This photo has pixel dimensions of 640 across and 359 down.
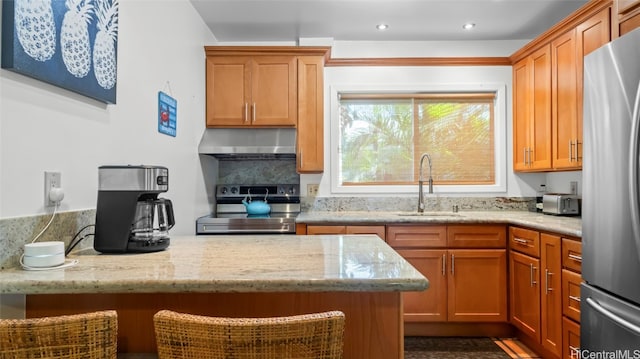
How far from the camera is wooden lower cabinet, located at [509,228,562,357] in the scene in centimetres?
221

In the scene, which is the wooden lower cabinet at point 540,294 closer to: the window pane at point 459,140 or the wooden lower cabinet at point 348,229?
the window pane at point 459,140

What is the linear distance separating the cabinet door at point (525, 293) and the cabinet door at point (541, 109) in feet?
A: 2.51

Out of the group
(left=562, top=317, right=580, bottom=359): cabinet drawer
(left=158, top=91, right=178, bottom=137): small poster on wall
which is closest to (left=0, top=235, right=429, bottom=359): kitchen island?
(left=158, top=91, right=178, bottom=137): small poster on wall

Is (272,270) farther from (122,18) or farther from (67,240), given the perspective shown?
(122,18)

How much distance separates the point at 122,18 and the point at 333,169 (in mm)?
2065

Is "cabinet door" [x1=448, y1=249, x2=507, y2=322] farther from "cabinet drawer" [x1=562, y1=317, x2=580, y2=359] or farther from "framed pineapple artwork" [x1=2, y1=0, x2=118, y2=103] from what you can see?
"framed pineapple artwork" [x1=2, y1=0, x2=118, y2=103]

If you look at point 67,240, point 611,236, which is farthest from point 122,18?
point 611,236

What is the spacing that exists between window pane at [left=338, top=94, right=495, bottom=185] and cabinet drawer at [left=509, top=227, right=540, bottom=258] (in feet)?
2.67

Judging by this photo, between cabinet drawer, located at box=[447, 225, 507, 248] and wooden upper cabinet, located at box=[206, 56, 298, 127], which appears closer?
cabinet drawer, located at box=[447, 225, 507, 248]

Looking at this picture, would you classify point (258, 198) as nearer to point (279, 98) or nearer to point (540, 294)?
point (279, 98)

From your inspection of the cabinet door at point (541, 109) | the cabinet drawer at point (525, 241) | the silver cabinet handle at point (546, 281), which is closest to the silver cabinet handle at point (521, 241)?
the cabinet drawer at point (525, 241)

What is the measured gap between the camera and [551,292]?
7.45 ft

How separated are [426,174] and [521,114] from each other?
36.6 inches

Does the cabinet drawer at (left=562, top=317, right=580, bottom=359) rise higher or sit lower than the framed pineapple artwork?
lower
